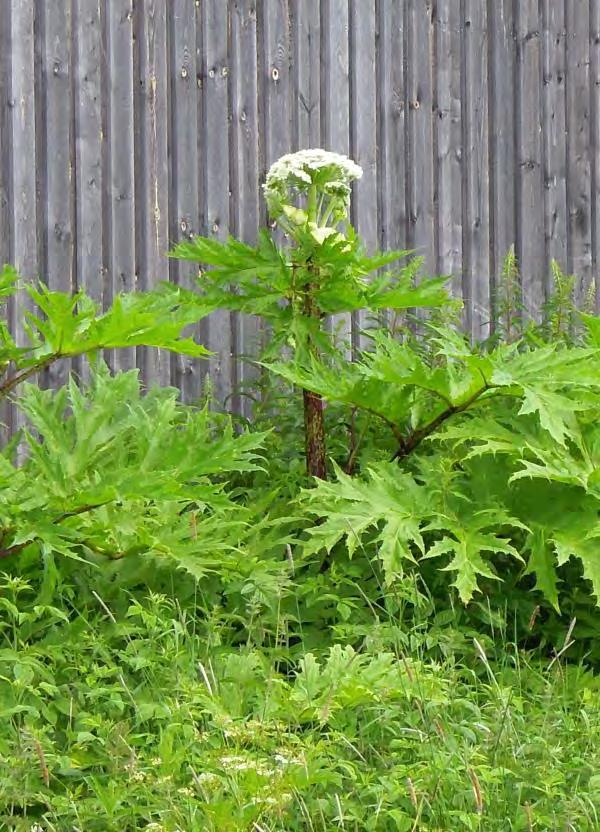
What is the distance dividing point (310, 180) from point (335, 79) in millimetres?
1765

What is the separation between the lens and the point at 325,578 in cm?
371

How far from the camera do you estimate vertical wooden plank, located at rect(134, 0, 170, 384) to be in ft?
16.4

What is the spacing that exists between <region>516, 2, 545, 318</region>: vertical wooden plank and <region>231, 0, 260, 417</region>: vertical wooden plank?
1699mm

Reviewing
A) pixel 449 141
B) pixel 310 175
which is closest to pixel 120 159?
pixel 310 175

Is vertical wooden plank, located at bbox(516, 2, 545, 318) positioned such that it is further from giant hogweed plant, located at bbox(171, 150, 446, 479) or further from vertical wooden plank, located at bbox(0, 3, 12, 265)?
vertical wooden plank, located at bbox(0, 3, 12, 265)

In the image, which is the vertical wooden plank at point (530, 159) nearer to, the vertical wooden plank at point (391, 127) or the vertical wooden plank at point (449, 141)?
the vertical wooden plank at point (449, 141)

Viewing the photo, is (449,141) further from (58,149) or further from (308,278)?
(308,278)

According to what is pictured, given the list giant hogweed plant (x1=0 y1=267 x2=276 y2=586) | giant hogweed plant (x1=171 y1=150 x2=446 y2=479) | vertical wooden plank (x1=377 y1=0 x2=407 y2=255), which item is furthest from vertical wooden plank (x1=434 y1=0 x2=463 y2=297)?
giant hogweed plant (x1=0 y1=267 x2=276 y2=586)

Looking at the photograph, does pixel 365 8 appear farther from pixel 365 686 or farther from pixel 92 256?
pixel 365 686

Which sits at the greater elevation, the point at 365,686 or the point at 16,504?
the point at 16,504

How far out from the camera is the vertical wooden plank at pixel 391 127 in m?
5.84

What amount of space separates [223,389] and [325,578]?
1647 mm

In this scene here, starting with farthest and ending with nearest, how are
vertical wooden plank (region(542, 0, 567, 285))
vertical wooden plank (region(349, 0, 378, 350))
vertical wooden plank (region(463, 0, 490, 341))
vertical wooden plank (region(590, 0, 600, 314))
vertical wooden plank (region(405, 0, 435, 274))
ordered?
vertical wooden plank (region(590, 0, 600, 314))
vertical wooden plank (region(542, 0, 567, 285))
vertical wooden plank (region(463, 0, 490, 341))
vertical wooden plank (region(405, 0, 435, 274))
vertical wooden plank (region(349, 0, 378, 350))

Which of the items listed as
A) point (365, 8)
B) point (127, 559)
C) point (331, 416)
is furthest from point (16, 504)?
point (365, 8)
